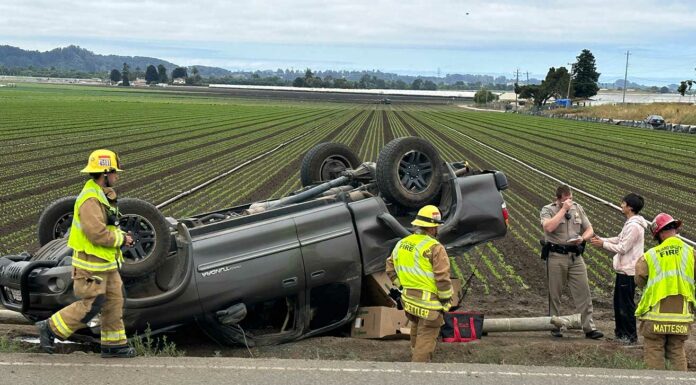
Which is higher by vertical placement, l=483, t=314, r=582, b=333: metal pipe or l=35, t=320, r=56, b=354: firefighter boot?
l=35, t=320, r=56, b=354: firefighter boot

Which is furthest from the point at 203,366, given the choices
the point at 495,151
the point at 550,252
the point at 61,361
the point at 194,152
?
the point at 495,151

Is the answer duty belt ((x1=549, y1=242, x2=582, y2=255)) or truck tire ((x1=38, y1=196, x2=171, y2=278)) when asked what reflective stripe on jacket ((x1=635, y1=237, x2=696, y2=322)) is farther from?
truck tire ((x1=38, y1=196, x2=171, y2=278))

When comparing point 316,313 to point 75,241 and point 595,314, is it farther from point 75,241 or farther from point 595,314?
point 595,314

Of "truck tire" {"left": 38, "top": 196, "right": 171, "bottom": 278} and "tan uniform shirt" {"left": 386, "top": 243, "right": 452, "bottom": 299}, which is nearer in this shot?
"tan uniform shirt" {"left": 386, "top": 243, "right": 452, "bottom": 299}

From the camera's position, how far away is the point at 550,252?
788cm

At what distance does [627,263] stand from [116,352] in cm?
484

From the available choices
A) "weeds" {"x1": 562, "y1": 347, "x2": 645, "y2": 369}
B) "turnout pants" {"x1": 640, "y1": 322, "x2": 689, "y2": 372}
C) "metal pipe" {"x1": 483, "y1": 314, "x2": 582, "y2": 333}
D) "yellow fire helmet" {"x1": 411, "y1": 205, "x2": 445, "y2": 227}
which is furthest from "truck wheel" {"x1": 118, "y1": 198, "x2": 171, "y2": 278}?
"turnout pants" {"x1": 640, "y1": 322, "x2": 689, "y2": 372}

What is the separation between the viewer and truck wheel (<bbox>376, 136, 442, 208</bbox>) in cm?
754

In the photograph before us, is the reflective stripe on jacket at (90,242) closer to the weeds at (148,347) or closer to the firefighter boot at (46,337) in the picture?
the firefighter boot at (46,337)

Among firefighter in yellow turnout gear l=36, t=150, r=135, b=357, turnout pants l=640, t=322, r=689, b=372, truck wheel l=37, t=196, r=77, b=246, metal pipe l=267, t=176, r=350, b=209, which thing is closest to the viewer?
firefighter in yellow turnout gear l=36, t=150, r=135, b=357

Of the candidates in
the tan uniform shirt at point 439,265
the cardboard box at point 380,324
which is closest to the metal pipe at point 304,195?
the cardboard box at point 380,324

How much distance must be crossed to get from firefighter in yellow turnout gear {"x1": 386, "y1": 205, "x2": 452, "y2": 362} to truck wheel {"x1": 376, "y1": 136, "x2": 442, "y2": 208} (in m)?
1.44

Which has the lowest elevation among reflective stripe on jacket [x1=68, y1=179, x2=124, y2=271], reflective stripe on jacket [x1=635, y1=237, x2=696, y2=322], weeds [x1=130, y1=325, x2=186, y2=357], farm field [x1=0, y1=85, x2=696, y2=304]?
farm field [x1=0, y1=85, x2=696, y2=304]

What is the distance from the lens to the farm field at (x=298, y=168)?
491 inches
